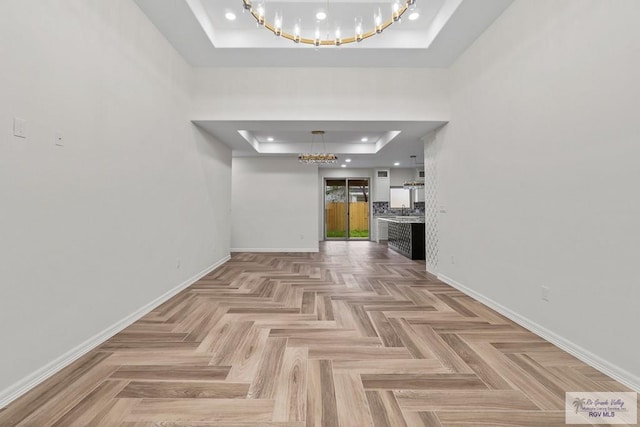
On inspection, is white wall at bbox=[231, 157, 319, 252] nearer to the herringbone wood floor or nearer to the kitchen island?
the kitchen island

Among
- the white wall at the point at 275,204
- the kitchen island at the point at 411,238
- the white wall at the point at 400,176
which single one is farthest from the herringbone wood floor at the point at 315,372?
the white wall at the point at 400,176

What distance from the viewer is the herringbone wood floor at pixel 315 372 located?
54.2 inches

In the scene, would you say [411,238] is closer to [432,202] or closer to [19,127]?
[432,202]

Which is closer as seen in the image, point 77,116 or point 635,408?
point 635,408

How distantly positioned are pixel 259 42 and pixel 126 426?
3.92m

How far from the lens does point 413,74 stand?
150 inches

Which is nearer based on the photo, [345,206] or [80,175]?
[80,175]

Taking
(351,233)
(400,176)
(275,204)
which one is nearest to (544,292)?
(275,204)

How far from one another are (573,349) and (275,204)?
20.8 feet

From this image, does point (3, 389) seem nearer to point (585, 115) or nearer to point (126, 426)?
point (126, 426)

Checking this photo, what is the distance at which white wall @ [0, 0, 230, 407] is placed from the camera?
60.2 inches

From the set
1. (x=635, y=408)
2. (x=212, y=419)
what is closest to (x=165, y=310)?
(x=212, y=419)

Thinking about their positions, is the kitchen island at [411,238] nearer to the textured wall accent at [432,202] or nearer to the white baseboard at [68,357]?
the textured wall accent at [432,202]

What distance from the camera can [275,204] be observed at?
7.24 m
